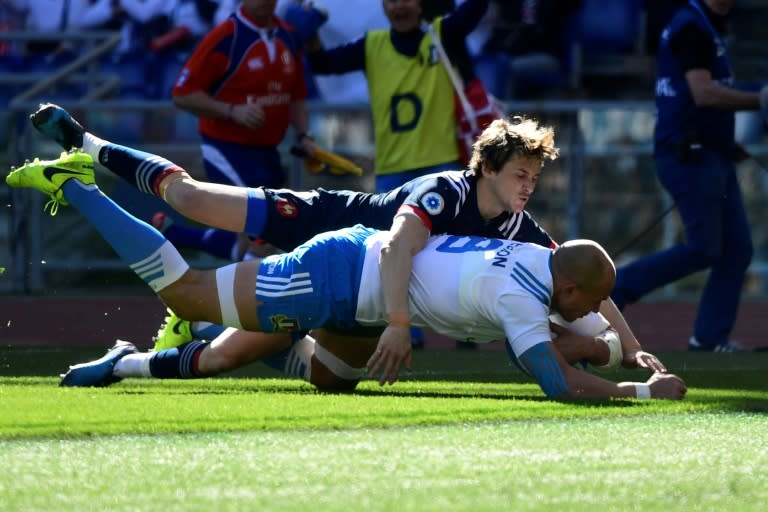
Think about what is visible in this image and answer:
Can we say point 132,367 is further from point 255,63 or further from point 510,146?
point 255,63

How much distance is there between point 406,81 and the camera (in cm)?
957

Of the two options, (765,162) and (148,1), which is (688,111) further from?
(148,1)

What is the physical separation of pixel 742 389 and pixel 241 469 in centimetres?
308

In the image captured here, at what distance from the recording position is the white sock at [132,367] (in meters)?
6.79

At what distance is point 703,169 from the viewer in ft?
30.7

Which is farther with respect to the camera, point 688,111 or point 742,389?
point 688,111

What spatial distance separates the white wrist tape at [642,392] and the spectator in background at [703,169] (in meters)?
3.29

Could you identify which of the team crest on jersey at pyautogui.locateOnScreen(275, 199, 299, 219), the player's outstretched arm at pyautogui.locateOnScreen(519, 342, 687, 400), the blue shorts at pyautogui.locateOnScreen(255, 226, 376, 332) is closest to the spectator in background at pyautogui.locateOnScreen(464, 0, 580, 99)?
the team crest on jersey at pyautogui.locateOnScreen(275, 199, 299, 219)

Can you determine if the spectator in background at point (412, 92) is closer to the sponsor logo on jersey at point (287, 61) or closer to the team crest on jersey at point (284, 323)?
the sponsor logo on jersey at point (287, 61)

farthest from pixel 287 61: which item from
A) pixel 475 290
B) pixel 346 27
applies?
pixel 346 27

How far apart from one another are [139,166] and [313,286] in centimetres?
126

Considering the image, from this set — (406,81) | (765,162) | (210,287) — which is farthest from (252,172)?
(765,162)

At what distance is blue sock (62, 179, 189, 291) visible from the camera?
651 cm

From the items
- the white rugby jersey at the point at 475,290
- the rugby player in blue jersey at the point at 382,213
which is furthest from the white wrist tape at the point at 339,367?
the white rugby jersey at the point at 475,290
